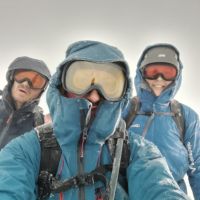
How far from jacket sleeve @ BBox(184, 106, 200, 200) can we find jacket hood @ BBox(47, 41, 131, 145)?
1394 mm

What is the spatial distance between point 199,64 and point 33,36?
5946mm

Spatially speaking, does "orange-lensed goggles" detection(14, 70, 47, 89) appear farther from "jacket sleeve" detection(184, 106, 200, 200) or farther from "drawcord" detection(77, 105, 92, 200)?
"drawcord" detection(77, 105, 92, 200)

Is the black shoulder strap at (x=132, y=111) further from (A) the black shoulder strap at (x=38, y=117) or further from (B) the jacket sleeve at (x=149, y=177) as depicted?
(B) the jacket sleeve at (x=149, y=177)

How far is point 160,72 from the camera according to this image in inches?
162

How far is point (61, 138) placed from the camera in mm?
2342

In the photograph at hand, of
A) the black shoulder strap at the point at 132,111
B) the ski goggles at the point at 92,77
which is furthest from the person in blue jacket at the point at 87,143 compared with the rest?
the black shoulder strap at the point at 132,111

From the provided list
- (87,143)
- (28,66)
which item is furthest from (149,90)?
(87,143)

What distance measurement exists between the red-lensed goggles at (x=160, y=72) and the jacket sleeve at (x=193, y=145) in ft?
1.41

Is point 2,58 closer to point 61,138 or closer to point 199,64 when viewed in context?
point 199,64

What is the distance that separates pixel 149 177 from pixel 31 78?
113 inches

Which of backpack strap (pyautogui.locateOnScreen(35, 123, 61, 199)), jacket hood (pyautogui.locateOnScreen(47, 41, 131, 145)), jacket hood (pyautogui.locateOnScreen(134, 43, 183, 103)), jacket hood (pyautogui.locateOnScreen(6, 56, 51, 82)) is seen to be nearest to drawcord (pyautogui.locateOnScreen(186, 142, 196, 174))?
jacket hood (pyautogui.locateOnScreen(134, 43, 183, 103))

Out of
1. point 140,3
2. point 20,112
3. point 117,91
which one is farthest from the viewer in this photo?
point 140,3

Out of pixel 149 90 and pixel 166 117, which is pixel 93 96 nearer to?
pixel 166 117

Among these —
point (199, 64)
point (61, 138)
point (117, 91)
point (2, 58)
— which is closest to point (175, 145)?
point (117, 91)
